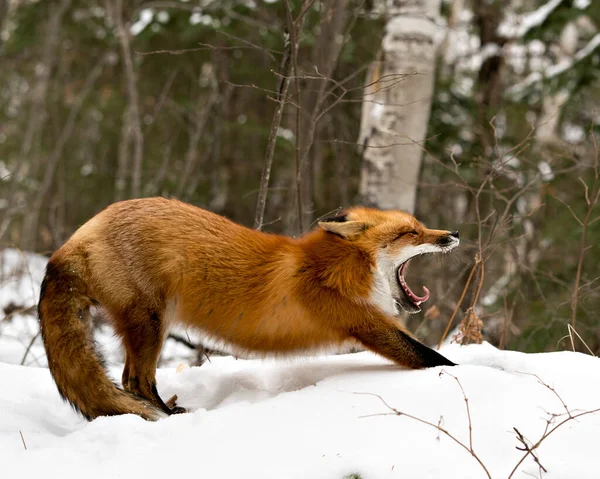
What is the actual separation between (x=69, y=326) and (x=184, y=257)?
0.72m

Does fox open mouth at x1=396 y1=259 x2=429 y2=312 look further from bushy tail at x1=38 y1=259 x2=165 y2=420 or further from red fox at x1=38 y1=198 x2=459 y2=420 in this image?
bushy tail at x1=38 y1=259 x2=165 y2=420

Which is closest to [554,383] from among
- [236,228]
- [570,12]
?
[236,228]

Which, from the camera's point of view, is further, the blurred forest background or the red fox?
the blurred forest background

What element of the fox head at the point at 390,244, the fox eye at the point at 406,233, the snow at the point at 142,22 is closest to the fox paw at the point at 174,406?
the fox head at the point at 390,244

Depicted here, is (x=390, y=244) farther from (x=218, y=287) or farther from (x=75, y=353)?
(x=75, y=353)

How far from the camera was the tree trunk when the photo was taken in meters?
6.55

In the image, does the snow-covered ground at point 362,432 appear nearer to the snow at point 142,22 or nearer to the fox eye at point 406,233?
the fox eye at point 406,233

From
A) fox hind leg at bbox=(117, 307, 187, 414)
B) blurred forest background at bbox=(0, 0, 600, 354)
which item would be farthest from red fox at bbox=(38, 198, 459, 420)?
blurred forest background at bbox=(0, 0, 600, 354)

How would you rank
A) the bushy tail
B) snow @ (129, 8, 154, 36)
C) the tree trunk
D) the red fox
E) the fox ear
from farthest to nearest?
snow @ (129, 8, 154, 36) → the tree trunk → the fox ear → the red fox → the bushy tail

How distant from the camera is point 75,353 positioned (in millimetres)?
3311

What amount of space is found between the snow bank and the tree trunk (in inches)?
130

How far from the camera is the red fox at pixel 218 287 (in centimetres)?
349

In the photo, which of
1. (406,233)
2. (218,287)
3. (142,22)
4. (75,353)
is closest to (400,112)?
(406,233)

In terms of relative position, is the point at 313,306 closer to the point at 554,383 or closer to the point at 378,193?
the point at 554,383
